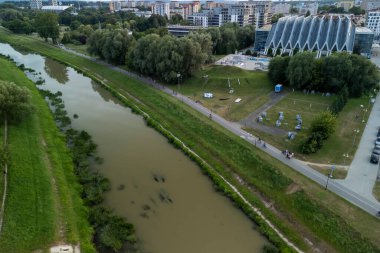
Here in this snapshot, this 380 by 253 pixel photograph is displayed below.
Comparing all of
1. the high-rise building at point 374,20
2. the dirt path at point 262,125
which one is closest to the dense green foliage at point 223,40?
the dirt path at point 262,125

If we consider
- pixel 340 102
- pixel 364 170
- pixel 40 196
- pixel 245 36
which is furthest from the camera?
pixel 245 36

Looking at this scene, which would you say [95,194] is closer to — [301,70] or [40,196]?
[40,196]

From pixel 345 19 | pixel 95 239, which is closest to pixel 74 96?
pixel 95 239

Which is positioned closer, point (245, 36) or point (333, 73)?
point (333, 73)

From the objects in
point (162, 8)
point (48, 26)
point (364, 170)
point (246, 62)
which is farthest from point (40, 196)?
point (162, 8)

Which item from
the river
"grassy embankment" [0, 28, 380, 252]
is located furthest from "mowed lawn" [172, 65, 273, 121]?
the river

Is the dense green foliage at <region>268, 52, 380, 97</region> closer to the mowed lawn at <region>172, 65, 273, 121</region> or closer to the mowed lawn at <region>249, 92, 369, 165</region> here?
the mowed lawn at <region>249, 92, 369, 165</region>

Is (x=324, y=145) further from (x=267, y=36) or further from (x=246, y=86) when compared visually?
(x=267, y=36)
